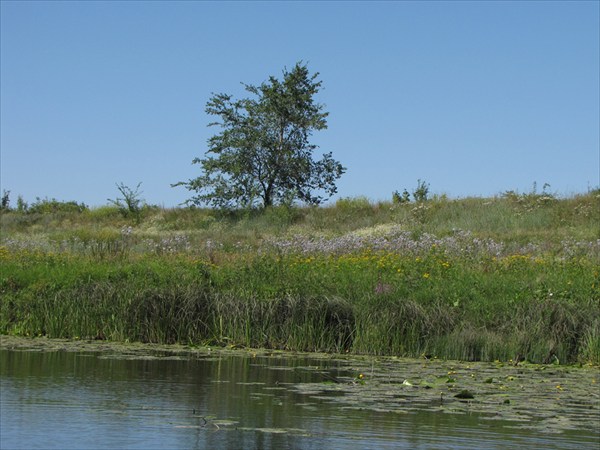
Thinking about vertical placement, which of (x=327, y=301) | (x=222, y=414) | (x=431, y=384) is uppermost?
(x=327, y=301)

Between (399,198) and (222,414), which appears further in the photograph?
(399,198)

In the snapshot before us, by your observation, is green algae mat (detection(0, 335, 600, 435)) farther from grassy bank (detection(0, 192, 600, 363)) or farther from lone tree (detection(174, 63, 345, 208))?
lone tree (detection(174, 63, 345, 208))

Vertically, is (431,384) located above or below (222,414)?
above

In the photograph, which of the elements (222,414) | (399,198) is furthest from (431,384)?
(399,198)

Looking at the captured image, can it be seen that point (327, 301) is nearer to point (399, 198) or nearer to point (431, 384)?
point (431, 384)

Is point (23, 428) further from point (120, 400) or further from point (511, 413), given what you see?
point (511, 413)

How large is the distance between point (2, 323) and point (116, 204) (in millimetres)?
29555

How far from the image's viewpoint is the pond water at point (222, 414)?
8.62 metres

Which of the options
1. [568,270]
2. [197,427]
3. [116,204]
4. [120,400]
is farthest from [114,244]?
[116,204]

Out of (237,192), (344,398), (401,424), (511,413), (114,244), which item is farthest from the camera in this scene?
(237,192)

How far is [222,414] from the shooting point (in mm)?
9984

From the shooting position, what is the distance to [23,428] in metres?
8.85

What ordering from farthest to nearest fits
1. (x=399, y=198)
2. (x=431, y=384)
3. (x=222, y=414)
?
(x=399, y=198) → (x=431, y=384) → (x=222, y=414)

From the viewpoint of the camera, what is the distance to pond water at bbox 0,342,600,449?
8.62 m
